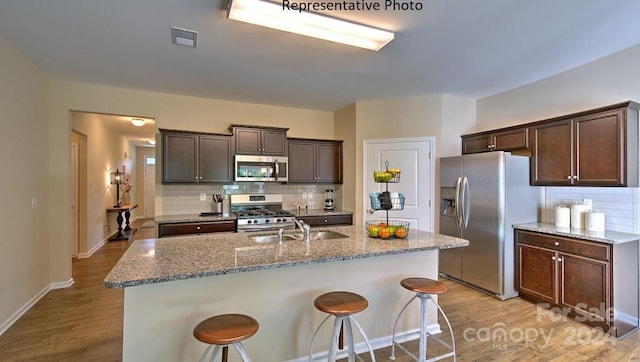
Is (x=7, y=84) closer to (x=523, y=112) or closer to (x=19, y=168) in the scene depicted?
(x=19, y=168)

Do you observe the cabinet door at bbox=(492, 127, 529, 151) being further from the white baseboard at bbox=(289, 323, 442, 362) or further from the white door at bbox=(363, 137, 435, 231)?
the white baseboard at bbox=(289, 323, 442, 362)

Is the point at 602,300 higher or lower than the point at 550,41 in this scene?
lower

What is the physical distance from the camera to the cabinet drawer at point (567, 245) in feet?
9.05

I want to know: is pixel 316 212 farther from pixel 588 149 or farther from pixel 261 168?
pixel 588 149

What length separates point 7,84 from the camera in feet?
9.25

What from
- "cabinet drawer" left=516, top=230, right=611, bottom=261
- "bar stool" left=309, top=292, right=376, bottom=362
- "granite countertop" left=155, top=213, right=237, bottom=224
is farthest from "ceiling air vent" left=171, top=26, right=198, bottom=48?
"cabinet drawer" left=516, top=230, right=611, bottom=261

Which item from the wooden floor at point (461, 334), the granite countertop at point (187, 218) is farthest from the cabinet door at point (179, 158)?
the wooden floor at point (461, 334)

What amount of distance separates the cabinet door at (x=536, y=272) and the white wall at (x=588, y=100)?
0.64 meters

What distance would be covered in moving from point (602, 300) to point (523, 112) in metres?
2.43

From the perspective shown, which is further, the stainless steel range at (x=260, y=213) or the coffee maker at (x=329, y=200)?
the coffee maker at (x=329, y=200)

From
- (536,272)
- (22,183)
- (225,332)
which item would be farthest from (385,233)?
(22,183)

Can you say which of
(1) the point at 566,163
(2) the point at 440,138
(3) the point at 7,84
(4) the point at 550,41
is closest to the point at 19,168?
(3) the point at 7,84

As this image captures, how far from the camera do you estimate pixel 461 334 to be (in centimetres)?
269

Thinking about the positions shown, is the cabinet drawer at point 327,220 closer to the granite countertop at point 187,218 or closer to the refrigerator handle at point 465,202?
the granite countertop at point 187,218
